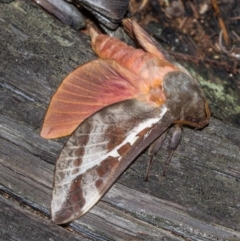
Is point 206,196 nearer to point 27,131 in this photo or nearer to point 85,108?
point 85,108

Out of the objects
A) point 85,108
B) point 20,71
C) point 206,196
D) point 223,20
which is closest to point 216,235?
point 206,196

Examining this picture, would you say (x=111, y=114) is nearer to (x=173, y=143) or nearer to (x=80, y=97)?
(x=80, y=97)

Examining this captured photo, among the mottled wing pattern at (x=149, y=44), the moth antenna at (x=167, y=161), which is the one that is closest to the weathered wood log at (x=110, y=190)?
the moth antenna at (x=167, y=161)

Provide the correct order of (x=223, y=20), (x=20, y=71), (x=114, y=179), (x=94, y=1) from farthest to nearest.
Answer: (x=223, y=20) → (x=94, y=1) → (x=20, y=71) → (x=114, y=179)

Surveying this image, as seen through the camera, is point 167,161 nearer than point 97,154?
No

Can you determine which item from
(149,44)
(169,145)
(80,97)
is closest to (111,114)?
(80,97)

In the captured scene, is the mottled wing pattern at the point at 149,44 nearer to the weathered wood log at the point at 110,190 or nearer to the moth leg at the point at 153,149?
the weathered wood log at the point at 110,190

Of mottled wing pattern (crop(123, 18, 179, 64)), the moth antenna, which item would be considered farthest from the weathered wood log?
mottled wing pattern (crop(123, 18, 179, 64))
